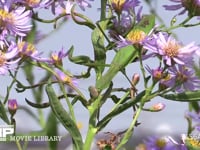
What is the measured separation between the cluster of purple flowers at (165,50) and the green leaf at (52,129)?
17cm

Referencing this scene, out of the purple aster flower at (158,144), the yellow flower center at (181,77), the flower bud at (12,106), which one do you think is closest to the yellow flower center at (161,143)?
the purple aster flower at (158,144)

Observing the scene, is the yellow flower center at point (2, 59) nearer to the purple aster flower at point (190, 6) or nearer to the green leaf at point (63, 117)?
the green leaf at point (63, 117)

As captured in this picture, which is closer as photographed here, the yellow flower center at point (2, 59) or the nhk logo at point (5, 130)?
the yellow flower center at point (2, 59)

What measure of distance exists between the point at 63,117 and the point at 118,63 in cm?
10

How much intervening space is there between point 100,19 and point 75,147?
0.18 metres

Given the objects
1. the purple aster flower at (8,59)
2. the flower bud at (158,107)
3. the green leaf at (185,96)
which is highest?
the purple aster flower at (8,59)

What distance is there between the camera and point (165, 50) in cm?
80

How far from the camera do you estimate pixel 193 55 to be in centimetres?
80

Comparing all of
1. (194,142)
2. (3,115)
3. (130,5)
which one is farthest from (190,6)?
(3,115)

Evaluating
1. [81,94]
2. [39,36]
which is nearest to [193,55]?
[81,94]

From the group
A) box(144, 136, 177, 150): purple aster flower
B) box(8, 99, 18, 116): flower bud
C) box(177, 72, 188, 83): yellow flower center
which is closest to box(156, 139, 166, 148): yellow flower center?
box(144, 136, 177, 150): purple aster flower

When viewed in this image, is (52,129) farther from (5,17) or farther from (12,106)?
(5,17)

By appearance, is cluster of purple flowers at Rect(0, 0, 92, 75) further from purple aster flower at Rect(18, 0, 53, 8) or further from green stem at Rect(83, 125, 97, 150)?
green stem at Rect(83, 125, 97, 150)

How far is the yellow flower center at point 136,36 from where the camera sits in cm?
81
